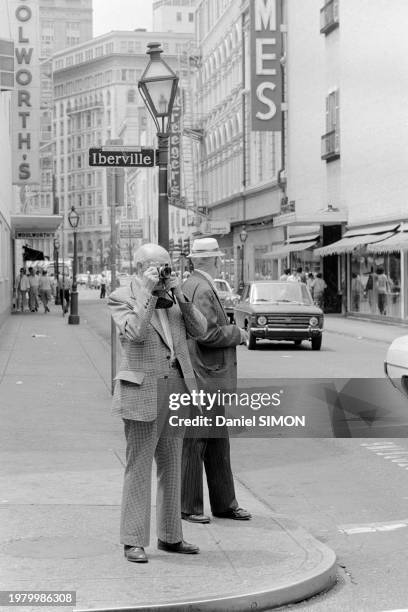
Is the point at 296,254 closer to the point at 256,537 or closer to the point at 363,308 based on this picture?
the point at 363,308

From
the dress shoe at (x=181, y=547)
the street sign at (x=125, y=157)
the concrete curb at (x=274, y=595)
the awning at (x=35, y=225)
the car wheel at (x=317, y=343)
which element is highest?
the awning at (x=35, y=225)

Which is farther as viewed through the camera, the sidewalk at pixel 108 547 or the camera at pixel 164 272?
the camera at pixel 164 272

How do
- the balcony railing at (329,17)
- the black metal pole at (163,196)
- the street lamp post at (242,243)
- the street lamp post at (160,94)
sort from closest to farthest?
the black metal pole at (163,196) < the street lamp post at (160,94) < the balcony railing at (329,17) < the street lamp post at (242,243)

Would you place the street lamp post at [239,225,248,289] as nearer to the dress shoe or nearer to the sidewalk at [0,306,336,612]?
the sidewalk at [0,306,336,612]

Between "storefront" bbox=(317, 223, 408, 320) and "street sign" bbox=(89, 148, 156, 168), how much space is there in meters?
19.9

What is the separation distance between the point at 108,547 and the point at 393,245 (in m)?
29.0

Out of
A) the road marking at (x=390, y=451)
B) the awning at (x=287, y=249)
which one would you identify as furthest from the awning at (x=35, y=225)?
the road marking at (x=390, y=451)

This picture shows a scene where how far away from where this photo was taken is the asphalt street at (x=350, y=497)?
651 cm

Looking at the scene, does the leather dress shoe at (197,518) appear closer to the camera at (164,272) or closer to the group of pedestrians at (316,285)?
the camera at (164,272)

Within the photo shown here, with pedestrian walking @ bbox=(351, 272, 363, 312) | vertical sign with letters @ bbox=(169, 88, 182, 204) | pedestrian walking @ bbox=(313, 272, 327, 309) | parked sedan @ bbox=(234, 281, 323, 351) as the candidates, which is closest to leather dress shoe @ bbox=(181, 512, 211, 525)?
parked sedan @ bbox=(234, 281, 323, 351)

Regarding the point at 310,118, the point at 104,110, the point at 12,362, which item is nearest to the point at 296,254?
the point at 310,118

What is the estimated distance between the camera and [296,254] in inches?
2085

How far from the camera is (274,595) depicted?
20.1 ft

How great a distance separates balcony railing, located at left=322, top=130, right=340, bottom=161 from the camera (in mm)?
45375
